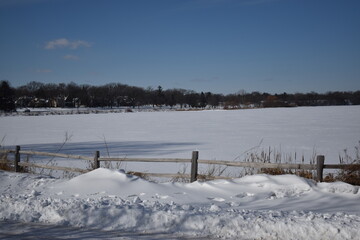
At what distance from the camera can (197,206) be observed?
247 inches

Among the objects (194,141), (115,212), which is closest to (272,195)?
(115,212)

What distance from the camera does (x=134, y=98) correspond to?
140875 mm

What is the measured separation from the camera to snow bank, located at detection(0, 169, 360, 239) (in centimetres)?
495

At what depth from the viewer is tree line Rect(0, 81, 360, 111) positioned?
4774 inches

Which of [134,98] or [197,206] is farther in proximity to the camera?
[134,98]

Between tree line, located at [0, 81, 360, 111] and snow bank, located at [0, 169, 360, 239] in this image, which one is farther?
tree line, located at [0, 81, 360, 111]

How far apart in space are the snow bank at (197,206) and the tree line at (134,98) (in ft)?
323

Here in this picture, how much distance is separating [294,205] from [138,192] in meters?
3.26

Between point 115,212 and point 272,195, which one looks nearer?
point 115,212

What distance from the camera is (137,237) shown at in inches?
192

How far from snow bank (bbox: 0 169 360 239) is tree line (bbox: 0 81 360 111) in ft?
323

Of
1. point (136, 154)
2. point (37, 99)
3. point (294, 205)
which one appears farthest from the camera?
point (37, 99)

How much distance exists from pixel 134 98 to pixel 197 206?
13642 centimetres

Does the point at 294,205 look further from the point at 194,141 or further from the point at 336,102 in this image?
the point at 336,102
